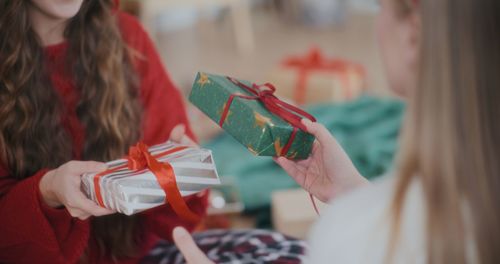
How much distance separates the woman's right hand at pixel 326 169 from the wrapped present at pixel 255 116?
18mm

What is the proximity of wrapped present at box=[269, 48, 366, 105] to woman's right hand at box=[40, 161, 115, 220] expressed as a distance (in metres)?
1.99

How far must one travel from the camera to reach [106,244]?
1344 mm

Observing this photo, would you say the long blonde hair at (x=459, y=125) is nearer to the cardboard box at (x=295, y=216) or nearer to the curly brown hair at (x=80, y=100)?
the curly brown hair at (x=80, y=100)

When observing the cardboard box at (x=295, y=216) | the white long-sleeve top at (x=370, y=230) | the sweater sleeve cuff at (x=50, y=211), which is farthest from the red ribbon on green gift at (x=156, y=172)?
the cardboard box at (x=295, y=216)

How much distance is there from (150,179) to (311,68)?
6.94 feet

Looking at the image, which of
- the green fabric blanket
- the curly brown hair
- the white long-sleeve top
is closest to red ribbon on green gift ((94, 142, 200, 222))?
the curly brown hair

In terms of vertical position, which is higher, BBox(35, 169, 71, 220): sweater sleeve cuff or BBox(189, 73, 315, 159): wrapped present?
BBox(189, 73, 315, 159): wrapped present

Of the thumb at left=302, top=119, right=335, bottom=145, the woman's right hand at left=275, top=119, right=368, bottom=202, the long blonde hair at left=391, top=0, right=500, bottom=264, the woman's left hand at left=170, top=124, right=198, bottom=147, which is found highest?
the long blonde hair at left=391, top=0, right=500, bottom=264

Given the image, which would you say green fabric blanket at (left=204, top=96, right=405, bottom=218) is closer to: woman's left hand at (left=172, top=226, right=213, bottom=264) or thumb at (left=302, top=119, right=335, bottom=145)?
thumb at (left=302, top=119, right=335, bottom=145)

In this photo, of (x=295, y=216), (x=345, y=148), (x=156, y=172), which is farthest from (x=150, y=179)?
(x=345, y=148)

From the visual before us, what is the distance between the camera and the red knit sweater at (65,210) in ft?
3.85

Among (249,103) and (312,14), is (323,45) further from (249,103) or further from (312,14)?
(249,103)

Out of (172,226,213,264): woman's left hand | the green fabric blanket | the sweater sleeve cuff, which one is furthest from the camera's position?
the green fabric blanket

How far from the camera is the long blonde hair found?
731mm
